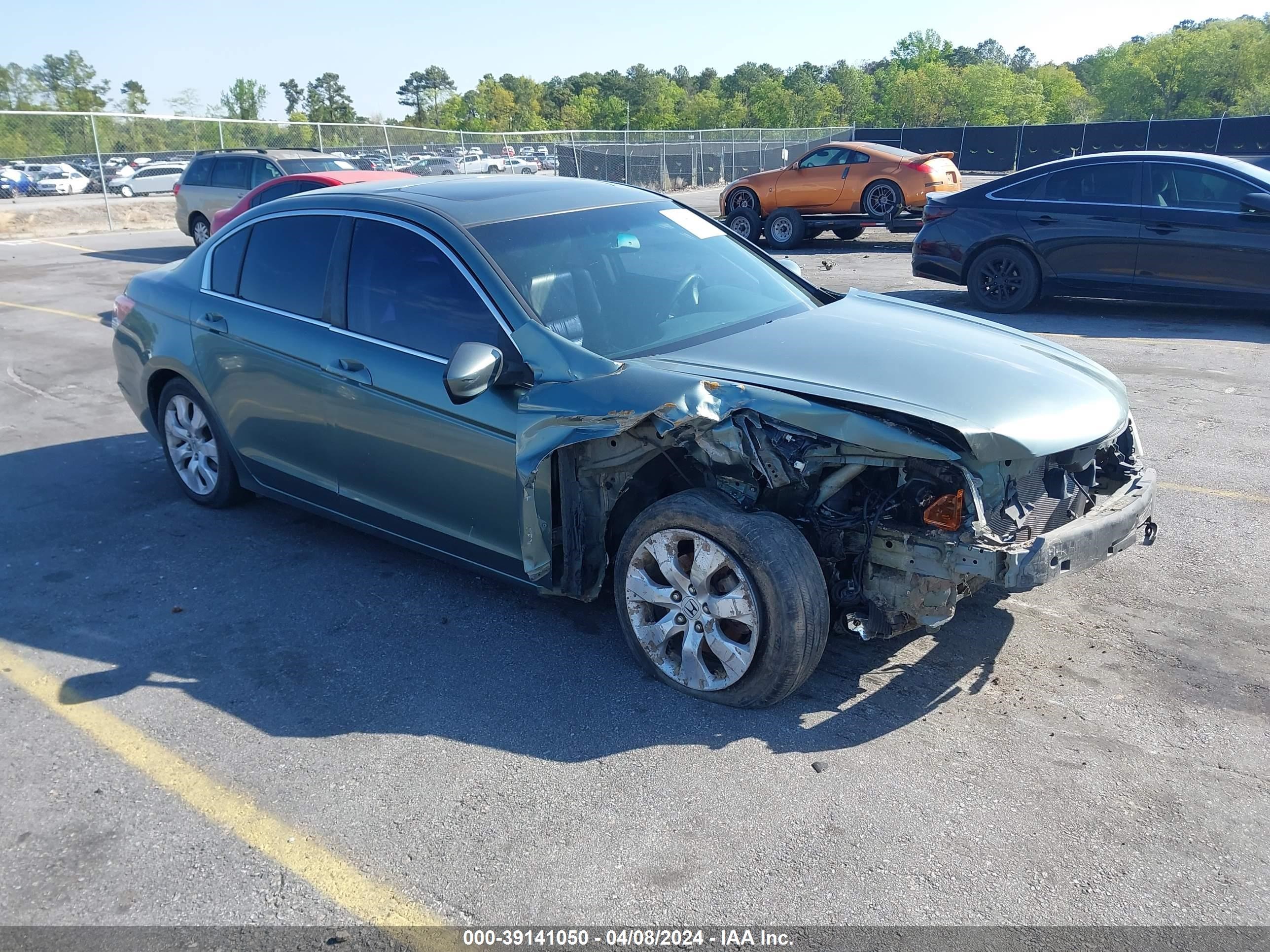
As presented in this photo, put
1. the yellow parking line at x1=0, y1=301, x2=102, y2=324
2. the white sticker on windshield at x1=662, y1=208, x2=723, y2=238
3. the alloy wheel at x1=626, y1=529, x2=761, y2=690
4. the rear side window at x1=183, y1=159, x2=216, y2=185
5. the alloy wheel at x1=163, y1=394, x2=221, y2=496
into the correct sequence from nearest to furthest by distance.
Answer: the alloy wheel at x1=626, y1=529, x2=761, y2=690, the white sticker on windshield at x1=662, y1=208, x2=723, y2=238, the alloy wheel at x1=163, y1=394, x2=221, y2=496, the yellow parking line at x1=0, y1=301, x2=102, y2=324, the rear side window at x1=183, y1=159, x2=216, y2=185

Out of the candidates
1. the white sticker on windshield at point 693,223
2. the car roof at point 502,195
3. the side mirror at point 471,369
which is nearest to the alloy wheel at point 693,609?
the side mirror at point 471,369

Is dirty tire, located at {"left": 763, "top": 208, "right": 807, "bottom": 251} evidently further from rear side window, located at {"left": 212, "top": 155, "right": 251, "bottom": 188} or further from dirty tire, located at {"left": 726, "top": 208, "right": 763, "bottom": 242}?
rear side window, located at {"left": 212, "top": 155, "right": 251, "bottom": 188}

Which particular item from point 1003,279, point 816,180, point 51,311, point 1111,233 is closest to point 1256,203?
point 1111,233

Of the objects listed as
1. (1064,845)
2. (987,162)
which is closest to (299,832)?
(1064,845)

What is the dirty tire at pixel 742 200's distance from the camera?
1812 centimetres

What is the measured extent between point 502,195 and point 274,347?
1318 millimetres

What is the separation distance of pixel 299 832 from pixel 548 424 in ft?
5.34

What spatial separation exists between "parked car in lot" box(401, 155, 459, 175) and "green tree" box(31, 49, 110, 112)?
48.6m

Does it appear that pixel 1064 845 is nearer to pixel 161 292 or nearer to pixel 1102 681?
pixel 1102 681

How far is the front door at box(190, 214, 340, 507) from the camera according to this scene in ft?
15.9

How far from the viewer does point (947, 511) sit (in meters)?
3.48

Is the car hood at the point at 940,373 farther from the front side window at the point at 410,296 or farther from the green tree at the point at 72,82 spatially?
the green tree at the point at 72,82

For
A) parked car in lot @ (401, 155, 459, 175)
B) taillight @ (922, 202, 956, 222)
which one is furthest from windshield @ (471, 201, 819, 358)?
parked car in lot @ (401, 155, 459, 175)

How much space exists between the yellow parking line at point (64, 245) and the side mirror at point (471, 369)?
18.3 meters
